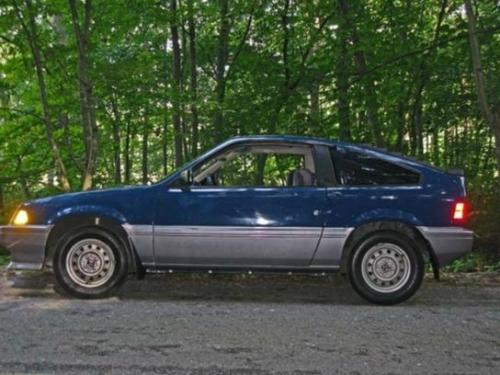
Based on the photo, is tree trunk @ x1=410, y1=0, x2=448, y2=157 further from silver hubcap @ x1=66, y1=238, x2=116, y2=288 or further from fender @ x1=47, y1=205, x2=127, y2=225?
silver hubcap @ x1=66, y1=238, x2=116, y2=288

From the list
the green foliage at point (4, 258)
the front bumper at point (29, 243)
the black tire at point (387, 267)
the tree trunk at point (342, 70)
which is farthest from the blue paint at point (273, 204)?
the tree trunk at point (342, 70)

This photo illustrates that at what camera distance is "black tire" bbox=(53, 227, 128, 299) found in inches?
258

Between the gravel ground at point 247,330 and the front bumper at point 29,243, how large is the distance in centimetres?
39

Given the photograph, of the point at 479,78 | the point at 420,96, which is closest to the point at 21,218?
the point at 479,78

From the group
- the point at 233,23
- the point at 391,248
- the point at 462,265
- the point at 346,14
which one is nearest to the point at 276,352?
the point at 391,248

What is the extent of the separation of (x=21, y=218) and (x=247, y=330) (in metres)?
3.06

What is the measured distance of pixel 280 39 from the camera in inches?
566

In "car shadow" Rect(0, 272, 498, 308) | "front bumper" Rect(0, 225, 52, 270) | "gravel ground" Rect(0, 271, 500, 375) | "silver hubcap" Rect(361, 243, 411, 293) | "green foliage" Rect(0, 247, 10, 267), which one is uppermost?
"front bumper" Rect(0, 225, 52, 270)

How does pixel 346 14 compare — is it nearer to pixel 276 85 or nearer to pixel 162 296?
pixel 276 85

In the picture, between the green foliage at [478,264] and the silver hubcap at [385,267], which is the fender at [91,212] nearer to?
the silver hubcap at [385,267]

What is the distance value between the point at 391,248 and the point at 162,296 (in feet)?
8.52

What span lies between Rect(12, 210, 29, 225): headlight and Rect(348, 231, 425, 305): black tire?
3.61 meters

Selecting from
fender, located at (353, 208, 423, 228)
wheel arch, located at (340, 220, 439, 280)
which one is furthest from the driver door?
fender, located at (353, 208, 423, 228)

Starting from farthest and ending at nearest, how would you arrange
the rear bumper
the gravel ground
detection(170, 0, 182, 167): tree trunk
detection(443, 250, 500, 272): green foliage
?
detection(170, 0, 182, 167): tree trunk
detection(443, 250, 500, 272): green foliage
the rear bumper
the gravel ground
